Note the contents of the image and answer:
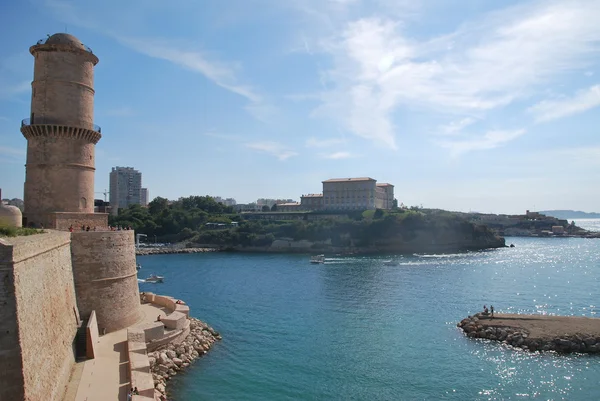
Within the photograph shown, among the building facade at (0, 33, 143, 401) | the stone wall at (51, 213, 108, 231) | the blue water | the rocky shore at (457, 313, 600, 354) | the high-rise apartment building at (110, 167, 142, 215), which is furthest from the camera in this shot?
the high-rise apartment building at (110, 167, 142, 215)

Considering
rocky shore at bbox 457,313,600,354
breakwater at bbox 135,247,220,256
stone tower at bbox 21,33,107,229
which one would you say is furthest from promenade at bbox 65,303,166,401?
breakwater at bbox 135,247,220,256

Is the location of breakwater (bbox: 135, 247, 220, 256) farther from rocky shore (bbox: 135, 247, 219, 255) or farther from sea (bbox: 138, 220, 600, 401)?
sea (bbox: 138, 220, 600, 401)

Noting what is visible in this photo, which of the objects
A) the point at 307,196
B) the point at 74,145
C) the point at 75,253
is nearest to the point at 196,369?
the point at 75,253

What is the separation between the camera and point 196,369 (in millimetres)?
17875

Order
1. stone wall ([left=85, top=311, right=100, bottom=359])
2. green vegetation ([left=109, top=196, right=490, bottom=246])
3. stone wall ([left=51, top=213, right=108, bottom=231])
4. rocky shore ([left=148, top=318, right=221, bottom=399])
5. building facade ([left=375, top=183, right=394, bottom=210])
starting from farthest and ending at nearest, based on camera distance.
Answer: building facade ([left=375, top=183, right=394, bottom=210]), green vegetation ([left=109, top=196, right=490, bottom=246]), stone wall ([left=51, top=213, right=108, bottom=231]), rocky shore ([left=148, top=318, right=221, bottom=399]), stone wall ([left=85, top=311, right=100, bottom=359])

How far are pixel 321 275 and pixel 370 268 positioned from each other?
25.7 ft

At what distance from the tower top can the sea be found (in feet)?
47.6

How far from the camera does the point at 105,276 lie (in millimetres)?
17953

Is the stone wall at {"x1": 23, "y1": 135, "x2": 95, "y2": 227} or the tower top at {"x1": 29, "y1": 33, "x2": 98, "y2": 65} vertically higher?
the tower top at {"x1": 29, "y1": 33, "x2": 98, "y2": 65}

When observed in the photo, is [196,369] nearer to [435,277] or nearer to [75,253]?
[75,253]

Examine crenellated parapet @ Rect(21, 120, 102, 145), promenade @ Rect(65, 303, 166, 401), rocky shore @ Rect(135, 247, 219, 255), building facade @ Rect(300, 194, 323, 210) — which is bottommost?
promenade @ Rect(65, 303, 166, 401)

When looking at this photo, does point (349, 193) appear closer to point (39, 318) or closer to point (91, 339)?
point (91, 339)

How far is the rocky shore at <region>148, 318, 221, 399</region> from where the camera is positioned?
1628 centimetres

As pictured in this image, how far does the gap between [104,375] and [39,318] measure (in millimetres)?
4106
